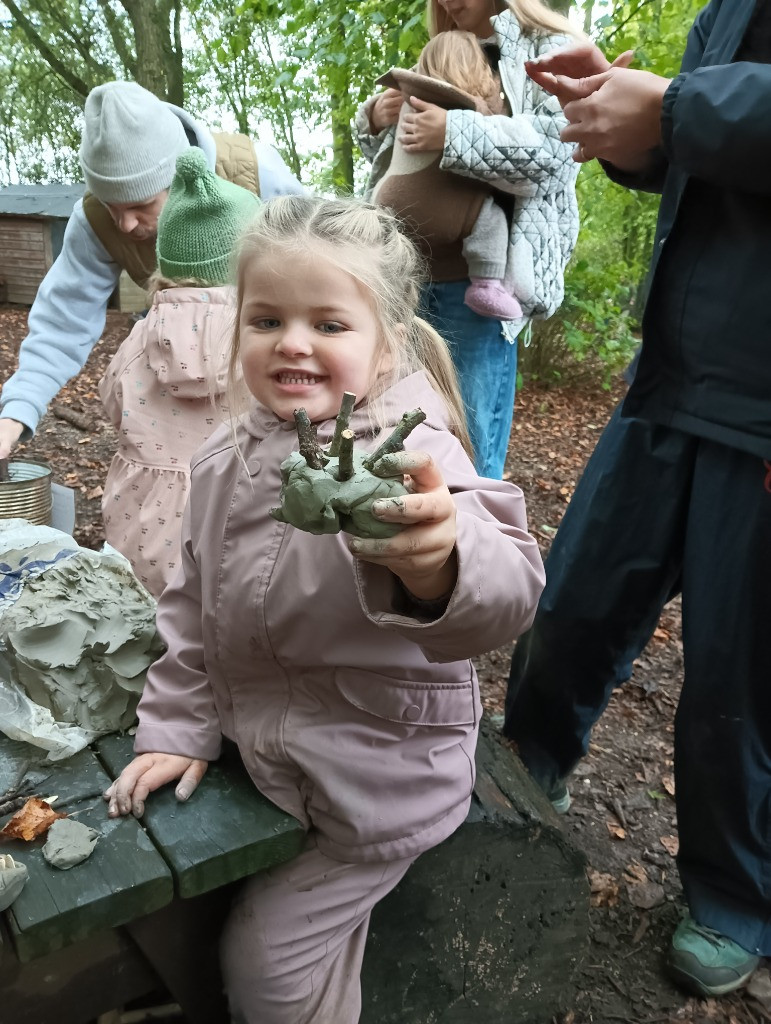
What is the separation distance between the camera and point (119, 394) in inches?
102

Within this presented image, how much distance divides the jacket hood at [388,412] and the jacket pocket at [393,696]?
1.37ft

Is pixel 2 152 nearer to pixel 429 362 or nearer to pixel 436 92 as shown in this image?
pixel 436 92

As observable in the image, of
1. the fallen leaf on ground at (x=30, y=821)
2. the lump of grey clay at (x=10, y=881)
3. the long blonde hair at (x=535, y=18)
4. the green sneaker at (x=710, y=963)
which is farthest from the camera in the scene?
the long blonde hair at (x=535, y=18)

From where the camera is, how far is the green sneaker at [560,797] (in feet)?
8.29

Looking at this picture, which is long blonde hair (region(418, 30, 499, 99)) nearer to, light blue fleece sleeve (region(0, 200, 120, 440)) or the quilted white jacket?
the quilted white jacket

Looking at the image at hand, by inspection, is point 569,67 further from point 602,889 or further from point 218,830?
point 602,889

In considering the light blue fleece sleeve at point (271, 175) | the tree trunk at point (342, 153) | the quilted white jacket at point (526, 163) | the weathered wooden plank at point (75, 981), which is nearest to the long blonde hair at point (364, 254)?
the weathered wooden plank at point (75, 981)

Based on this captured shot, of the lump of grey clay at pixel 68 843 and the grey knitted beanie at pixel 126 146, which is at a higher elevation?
the grey knitted beanie at pixel 126 146

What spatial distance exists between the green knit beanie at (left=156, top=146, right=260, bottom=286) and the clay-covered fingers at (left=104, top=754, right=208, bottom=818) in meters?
1.39

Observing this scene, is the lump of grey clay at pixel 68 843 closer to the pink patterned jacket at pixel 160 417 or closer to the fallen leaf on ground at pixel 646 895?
the pink patterned jacket at pixel 160 417

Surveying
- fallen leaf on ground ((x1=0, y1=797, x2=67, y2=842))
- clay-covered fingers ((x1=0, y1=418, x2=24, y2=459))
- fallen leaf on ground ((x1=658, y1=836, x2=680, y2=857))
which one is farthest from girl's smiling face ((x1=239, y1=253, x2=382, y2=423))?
fallen leaf on ground ((x1=658, y1=836, x2=680, y2=857))

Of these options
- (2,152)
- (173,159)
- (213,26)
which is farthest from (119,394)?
(2,152)

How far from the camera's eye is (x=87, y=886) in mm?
1189

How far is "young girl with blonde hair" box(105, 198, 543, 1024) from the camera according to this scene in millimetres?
1354
